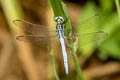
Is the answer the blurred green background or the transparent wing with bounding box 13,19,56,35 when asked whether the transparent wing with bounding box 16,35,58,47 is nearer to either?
the transparent wing with bounding box 13,19,56,35

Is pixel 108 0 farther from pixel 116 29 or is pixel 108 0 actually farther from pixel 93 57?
pixel 93 57

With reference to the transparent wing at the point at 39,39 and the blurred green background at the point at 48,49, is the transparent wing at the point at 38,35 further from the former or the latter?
the blurred green background at the point at 48,49

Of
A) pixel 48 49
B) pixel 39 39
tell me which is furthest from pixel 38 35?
pixel 48 49

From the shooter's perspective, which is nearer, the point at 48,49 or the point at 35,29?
the point at 35,29

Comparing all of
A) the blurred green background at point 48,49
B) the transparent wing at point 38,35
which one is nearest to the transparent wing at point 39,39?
the transparent wing at point 38,35

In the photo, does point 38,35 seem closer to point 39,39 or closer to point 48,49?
point 39,39

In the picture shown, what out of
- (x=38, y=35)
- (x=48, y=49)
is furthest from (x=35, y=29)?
(x=48, y=49)

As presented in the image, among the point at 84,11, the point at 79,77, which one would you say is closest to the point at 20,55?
the point at 84,11

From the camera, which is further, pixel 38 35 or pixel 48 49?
pixel 48 49

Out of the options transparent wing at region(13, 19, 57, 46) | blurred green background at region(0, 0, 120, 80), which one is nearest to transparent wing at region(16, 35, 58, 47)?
transparent wing at region(13, 19, 57, 46)
